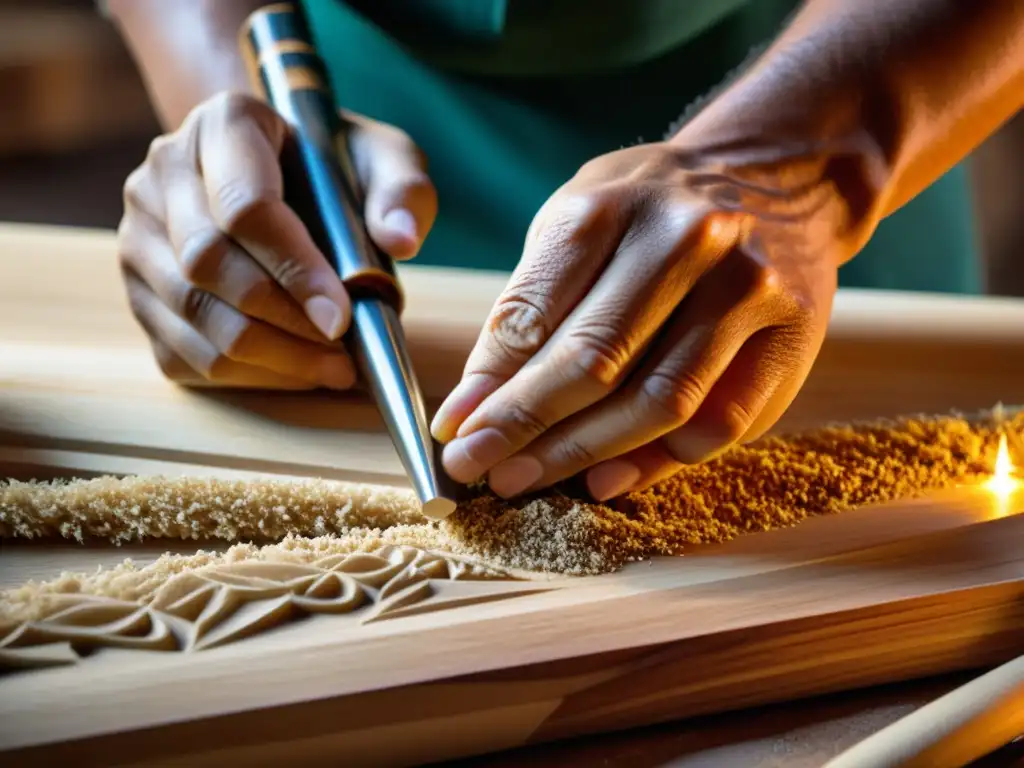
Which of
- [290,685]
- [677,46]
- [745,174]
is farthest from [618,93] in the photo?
[290,685]

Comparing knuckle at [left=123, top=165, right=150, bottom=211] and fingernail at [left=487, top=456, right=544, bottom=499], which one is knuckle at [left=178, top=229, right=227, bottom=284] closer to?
knuckle at [left=123, top=165, right=150, bottom=211]

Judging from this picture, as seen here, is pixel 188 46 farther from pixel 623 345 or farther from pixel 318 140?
pixel 623 345

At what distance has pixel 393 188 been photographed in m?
1.03

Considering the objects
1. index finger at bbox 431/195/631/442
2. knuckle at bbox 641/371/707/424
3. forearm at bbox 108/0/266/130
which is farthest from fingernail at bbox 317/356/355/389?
forearm at bbox 108/0/266/130

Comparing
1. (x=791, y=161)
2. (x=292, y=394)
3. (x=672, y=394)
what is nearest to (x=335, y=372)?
(x=292, y=394)

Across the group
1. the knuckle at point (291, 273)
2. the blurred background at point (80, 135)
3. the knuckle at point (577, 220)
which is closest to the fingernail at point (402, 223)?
the knuckle at point (291, 273)

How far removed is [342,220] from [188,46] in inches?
22.8

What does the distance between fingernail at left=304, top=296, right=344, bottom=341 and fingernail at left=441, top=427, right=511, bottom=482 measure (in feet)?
0.69

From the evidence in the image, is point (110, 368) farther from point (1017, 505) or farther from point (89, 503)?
point (1017, 505)

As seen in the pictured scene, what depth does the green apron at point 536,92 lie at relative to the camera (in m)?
1.34

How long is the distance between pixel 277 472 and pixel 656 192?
43 centimetres

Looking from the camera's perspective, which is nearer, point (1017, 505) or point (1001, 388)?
point (1017, 505)

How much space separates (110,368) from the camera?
108cm

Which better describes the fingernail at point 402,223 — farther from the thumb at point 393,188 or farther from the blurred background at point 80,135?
the blurred background at point 80,135
